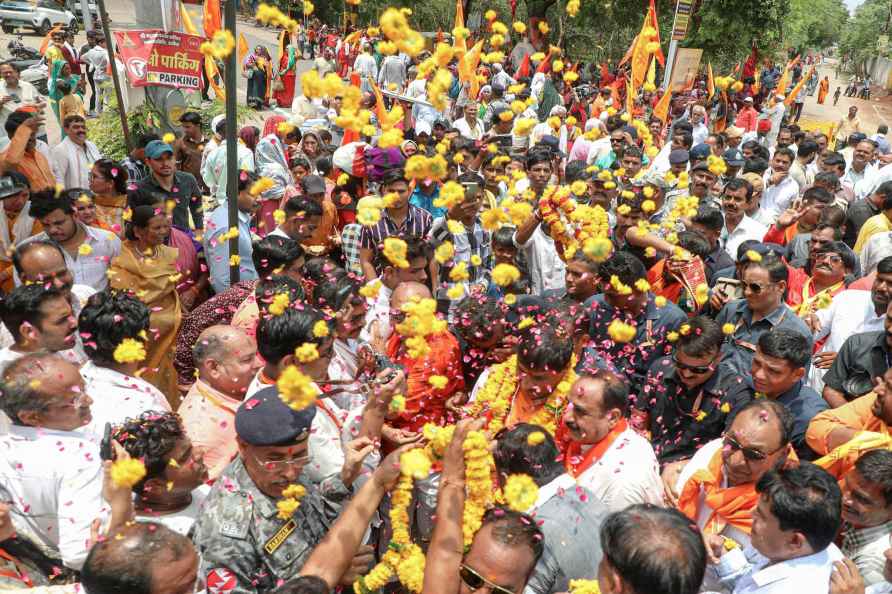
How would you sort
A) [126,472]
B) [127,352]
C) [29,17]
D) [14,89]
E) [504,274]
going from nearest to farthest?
[126,472] < [127,352] < [504,274] < [14,89] < [29,17]

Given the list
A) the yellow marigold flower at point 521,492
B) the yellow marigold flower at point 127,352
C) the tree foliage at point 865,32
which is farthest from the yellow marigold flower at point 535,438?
the tree foliage at point 865,32

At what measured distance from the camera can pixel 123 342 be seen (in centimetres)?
331

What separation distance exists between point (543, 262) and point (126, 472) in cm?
360

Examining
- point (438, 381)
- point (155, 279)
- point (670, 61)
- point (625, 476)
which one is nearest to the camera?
point (625, 476)

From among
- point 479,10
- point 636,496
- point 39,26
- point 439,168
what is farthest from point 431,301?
point 479,10

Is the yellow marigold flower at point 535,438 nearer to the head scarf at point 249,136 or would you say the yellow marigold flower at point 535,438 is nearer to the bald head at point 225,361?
the bald head at point 225,361

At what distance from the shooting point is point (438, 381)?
3.76 meters

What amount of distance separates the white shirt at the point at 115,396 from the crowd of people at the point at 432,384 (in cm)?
2

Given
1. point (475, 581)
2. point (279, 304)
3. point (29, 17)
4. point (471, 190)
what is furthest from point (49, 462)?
point (29, 17)

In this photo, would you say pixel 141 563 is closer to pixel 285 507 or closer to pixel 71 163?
pixel 285 507

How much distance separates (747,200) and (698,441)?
3.40 meters

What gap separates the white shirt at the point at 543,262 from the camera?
207 inches

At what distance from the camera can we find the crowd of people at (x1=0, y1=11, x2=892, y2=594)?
2443 mm

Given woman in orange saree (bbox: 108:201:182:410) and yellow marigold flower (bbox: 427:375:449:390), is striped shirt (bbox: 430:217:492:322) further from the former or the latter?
woman in orange saree (bbox: 108:201:182:410)
